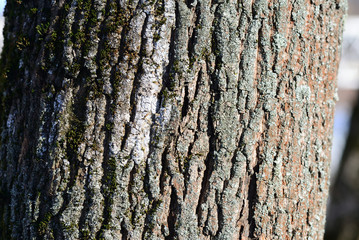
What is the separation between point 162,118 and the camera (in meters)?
1.61

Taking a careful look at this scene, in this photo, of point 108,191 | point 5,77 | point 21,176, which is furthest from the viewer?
point 5,77

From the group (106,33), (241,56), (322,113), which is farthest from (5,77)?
(322,113)

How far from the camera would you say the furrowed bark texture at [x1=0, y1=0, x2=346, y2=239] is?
62.9 inches

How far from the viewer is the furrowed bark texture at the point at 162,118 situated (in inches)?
62.9

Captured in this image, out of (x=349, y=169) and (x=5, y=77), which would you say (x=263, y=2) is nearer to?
(x=5, y=77)

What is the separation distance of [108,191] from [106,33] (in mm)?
563

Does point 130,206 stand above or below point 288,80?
below

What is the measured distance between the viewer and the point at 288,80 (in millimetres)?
1696

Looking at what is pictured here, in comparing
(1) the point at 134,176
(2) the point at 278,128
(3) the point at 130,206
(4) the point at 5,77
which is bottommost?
(3) the point at 130,206

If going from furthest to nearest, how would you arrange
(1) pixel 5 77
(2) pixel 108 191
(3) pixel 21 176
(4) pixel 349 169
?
(4) pixel 349 169 < (1) pixel 5 77 < (3) pixel 21 176 < (2) pixel 108 191

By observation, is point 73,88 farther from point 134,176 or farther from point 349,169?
point 349,169

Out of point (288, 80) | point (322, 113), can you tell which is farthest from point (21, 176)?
point (322, 113)

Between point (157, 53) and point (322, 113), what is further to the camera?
point (322, 113)

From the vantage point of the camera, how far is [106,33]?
1604 millimetres
